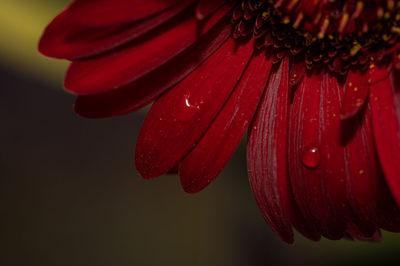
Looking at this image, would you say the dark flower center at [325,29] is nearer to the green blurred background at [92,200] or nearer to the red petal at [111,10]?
the red petal at [111,10]

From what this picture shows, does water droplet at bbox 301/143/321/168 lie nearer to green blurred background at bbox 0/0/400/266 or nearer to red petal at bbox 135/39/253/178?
red petal at bbox 135/39/253/178

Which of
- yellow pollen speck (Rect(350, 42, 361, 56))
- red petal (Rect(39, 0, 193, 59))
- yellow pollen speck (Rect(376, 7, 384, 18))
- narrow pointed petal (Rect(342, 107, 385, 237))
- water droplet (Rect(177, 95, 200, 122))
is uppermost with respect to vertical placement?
yellow pollen speck (Rect(376, 7, 384, 18))

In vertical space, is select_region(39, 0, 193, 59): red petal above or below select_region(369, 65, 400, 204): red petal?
above

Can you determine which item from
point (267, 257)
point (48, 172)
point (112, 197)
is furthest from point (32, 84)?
point (267, 257)

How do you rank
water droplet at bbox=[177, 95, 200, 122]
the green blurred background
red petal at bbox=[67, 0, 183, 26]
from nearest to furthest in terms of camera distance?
red petal at bbox=[67, 0, 183, 26]
water droplet at bbox=[177, 95, 200, 122]
the green blurred background

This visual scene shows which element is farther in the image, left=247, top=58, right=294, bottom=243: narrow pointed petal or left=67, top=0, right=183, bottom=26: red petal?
left=247, top=58, right=294, bottom=243: narrow pointed petal

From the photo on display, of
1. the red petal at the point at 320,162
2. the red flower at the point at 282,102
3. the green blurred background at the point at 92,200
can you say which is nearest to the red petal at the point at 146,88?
the red flower at the point at 282,102

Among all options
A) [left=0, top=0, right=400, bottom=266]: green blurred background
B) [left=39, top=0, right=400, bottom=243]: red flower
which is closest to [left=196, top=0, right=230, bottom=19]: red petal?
[left=39, top=0, right=400, bottom=243]: red flower

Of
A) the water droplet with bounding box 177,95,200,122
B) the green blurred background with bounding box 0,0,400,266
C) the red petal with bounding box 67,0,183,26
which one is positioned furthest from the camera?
the green blurred background with bounding box 0,0,400,266
